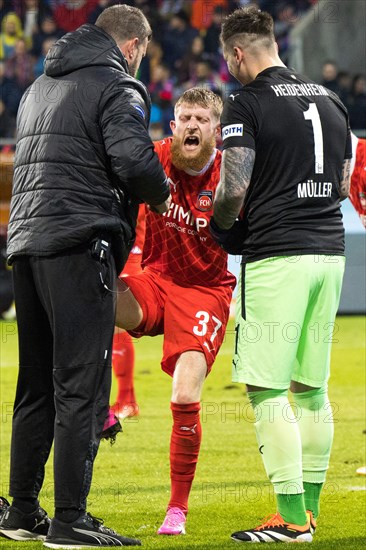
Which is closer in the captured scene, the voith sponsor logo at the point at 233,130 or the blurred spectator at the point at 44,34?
the voith sponsor logo at the point at 233,130

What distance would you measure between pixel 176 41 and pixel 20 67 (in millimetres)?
2781

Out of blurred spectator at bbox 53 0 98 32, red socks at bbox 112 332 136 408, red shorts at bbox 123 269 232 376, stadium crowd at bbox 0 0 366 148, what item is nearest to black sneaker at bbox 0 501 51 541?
red shorts at bbox 123 269 232 376

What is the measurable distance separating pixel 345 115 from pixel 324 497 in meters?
2.24

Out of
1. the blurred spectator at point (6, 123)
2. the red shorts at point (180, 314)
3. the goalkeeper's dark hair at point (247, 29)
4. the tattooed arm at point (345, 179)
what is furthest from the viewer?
the blurred spectator at point (6, 123)

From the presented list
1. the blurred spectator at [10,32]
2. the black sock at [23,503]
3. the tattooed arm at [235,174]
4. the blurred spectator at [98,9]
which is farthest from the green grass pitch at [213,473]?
the blurred spectator at [10,32]

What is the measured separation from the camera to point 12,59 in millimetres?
18375

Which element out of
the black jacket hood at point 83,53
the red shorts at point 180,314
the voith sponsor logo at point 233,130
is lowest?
the red shorts at point 180,314

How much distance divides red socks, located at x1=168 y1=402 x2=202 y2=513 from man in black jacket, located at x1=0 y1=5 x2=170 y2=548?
0.59 m

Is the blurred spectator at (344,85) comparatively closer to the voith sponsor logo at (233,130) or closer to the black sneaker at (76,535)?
the voith sponsor logo at (233,130)

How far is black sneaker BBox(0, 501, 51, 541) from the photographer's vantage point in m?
4.67

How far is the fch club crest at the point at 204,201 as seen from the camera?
5.54 m

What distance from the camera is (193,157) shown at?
548 centimetres

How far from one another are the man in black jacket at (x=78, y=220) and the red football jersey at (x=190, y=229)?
1.03 metres

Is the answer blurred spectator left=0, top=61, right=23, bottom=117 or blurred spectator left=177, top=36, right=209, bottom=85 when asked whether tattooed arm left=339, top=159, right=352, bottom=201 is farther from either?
blurred spectator left=177, top=36, right=209, bottom=85
